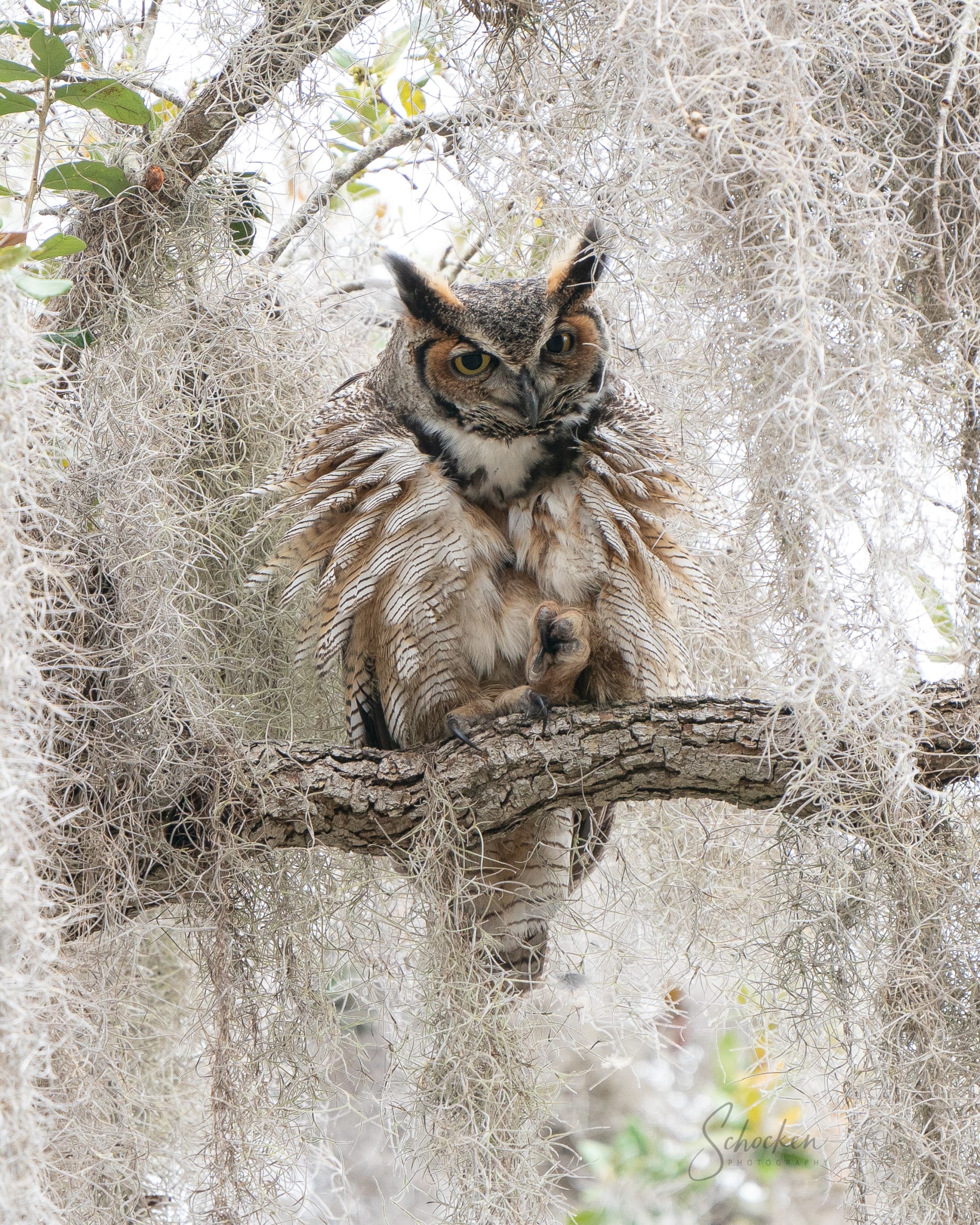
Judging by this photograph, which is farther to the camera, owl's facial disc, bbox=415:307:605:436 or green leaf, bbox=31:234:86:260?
owl's facial disc, bbox=415:307:605:436

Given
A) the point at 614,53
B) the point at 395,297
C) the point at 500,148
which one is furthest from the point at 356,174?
the point at 614,53

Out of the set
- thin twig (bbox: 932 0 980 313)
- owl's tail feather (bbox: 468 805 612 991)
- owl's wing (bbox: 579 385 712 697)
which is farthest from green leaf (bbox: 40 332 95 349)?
thin twig (bbox: 932 0 980 313)

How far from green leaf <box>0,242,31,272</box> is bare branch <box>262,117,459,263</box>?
2.25 ft

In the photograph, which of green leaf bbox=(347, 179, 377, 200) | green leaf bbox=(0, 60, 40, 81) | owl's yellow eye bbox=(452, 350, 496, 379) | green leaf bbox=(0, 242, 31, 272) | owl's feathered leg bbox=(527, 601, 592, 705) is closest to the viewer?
green leaf bbox=(0, 242, 31, 272)

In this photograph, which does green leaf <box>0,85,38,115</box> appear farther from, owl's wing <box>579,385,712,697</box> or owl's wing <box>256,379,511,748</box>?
owl's wing <box>579,385,712,697</box>

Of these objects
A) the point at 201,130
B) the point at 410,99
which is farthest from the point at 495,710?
the point at 410,99

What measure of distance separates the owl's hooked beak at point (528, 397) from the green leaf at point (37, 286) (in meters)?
0.66

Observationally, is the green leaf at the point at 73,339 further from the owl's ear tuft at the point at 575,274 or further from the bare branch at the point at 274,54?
the owl's ear tuft at the point at 575,274

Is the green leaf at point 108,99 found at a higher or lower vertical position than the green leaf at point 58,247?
higher

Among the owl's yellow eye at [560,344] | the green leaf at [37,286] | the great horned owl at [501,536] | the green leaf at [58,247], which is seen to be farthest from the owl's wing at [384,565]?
the green leaf at [37,286]

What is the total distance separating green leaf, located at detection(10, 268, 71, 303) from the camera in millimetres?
950

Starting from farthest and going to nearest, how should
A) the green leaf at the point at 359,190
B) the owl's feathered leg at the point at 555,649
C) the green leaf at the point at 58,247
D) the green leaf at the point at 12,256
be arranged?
the green leaf at the point at 359,190, the owl's feathered leg at the point at 555,649, the green leaf at the point at 58,247, the green leaf at the point at 12,256

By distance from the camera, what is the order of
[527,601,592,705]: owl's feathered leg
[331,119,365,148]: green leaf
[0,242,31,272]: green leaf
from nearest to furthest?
1. [0,242,31,272]: green leaf
2. [527,601,592,705]: owl's feathered leg
3. [331,119,365,148]: green leaf

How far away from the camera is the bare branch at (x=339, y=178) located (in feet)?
5.33
